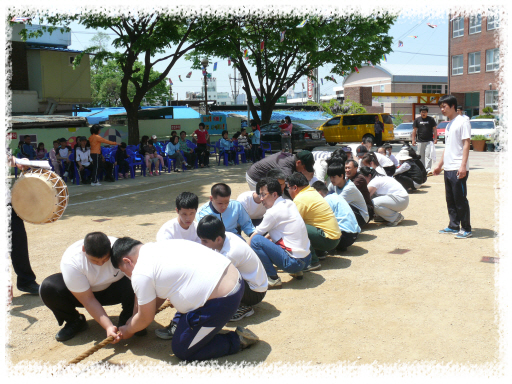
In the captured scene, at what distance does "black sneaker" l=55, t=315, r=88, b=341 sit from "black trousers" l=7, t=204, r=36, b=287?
3.73 feet

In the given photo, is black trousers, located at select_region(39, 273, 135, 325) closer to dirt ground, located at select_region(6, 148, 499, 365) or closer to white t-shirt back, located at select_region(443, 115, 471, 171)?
dirt ground, located at select_region(6, 148, 499, 365)

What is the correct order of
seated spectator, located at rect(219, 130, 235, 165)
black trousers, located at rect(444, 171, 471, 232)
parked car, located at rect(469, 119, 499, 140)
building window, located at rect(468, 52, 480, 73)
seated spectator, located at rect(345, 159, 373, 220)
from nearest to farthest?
black trousers, located at rect(444, 171, 471, 232) < seated spectator, located at rect(345, 159, 373, 220) < seated spectator, located at rect(219, 130, 235, 165) < parked car, located at rect(469, 119, 499, 140) < building window, located at rect(468, 52, 480, 73)

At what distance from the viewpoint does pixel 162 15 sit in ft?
49.9

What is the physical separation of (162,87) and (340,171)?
163 feet

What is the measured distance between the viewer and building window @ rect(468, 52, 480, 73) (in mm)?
37094

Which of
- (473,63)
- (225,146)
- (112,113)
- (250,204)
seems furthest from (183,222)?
(473,63)

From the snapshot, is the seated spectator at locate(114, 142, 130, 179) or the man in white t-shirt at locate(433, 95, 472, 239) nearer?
the man in white t-shirt at locate(433, 95, 472, 239)

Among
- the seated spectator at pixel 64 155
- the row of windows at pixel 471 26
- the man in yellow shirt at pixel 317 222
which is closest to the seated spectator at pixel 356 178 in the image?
the man in yellow shirt at pixel 317 222

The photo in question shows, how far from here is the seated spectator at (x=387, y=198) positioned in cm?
759

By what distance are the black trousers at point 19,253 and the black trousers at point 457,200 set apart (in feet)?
16.6

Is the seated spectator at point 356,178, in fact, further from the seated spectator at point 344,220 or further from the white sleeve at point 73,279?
the white sleeve at point 73,279

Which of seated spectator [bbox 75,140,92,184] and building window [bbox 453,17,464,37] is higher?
building window [bbox 453,17,464,37]

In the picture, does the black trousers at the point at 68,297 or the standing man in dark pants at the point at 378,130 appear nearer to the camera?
the black trousers at the point at 68,297

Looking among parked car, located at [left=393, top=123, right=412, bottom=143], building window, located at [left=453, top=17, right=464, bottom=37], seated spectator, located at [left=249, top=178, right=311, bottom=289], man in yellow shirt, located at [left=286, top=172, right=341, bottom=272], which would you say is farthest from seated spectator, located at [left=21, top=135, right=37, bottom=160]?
building window, located at [left=453, top=17, right=464, bottom=37]
